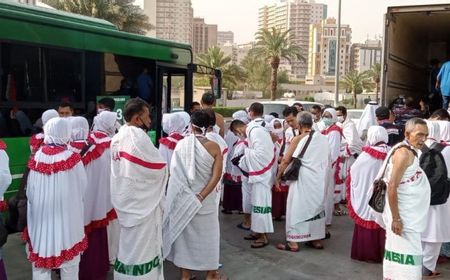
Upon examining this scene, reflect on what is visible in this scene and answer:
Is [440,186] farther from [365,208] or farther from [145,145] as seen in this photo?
[145,145]

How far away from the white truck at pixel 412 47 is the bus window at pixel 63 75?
4993 millimetres

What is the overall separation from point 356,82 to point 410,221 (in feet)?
185

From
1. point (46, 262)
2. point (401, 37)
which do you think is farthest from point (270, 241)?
point (401, 37)

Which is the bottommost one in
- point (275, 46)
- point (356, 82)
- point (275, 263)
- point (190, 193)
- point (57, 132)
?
point (275, 263)

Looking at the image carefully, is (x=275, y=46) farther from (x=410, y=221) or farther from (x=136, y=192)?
(x=136, y=192)

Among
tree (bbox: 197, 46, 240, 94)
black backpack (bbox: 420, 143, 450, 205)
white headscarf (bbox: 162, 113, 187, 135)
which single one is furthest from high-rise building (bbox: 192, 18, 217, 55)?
black backpack (bbox: 420, 143, 450, 205)

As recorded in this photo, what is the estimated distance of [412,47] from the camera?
1084 cm

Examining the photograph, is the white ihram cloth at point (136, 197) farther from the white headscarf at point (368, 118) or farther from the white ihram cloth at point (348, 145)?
the white headscarf at point (368, 118)

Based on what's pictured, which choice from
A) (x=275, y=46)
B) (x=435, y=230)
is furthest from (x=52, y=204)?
(x=275, y=46)

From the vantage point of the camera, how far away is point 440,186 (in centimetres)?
524

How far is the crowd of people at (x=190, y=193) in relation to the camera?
163 inches

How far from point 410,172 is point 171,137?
3116mm

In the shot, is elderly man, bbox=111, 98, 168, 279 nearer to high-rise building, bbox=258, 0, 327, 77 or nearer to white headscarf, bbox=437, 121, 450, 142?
white headscarf, bbox=437, 121, 450, 142

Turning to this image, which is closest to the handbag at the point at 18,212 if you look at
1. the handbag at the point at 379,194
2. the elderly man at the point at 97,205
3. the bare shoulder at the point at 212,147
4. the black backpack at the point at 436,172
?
the elderly man at the point at 97,205
